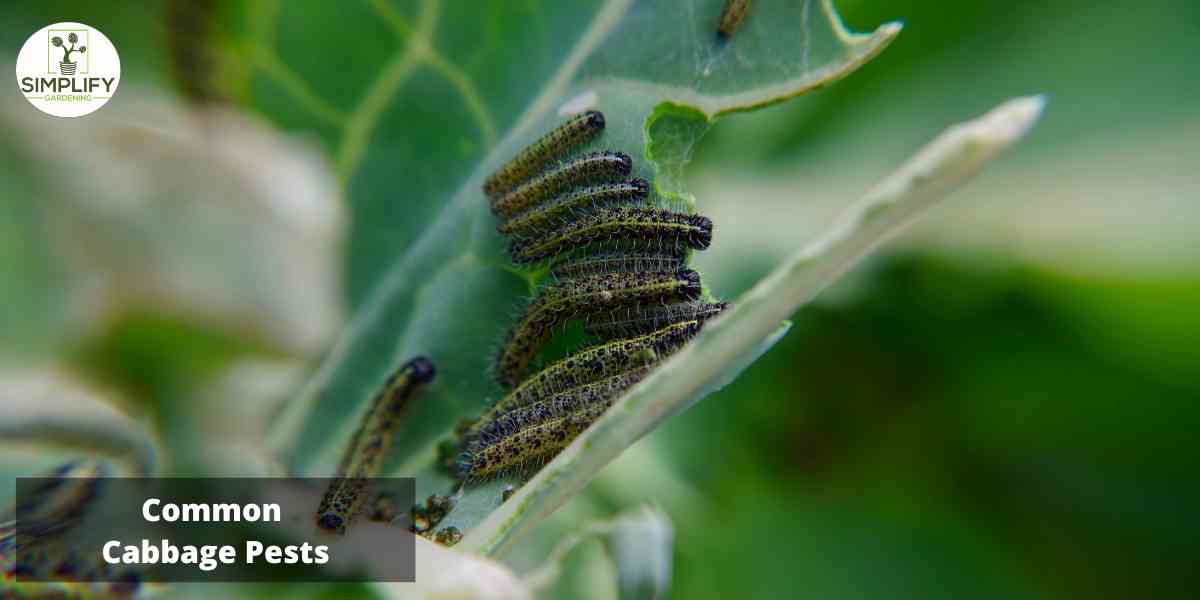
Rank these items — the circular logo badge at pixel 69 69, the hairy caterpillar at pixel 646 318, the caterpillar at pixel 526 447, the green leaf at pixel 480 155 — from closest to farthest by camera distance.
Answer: the circular logo badge at pixel 69 69
the caterpillar at pixel 526 447
the hairy caterpillar at pixel 646 318
the green leaf at pixel 480 155

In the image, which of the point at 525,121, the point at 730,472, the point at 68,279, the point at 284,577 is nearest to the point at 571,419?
the point at 284,577

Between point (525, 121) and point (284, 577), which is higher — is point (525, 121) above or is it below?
above

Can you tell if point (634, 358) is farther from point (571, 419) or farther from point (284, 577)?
point (284, 577)

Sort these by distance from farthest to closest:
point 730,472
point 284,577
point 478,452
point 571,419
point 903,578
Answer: point 730,472 → point 903,578 → point 478,452 → point 571,419 → point 284,577

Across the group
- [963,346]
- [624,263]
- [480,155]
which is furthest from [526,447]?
[963,346]

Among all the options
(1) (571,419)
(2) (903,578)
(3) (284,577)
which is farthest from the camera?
(2) (903,578)

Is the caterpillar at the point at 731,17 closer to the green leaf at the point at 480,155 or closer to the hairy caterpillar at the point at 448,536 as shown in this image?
the green leaf at the point at 480,155

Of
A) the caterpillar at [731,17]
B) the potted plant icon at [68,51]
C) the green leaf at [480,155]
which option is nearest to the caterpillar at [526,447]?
the green leaf at [480,155]
